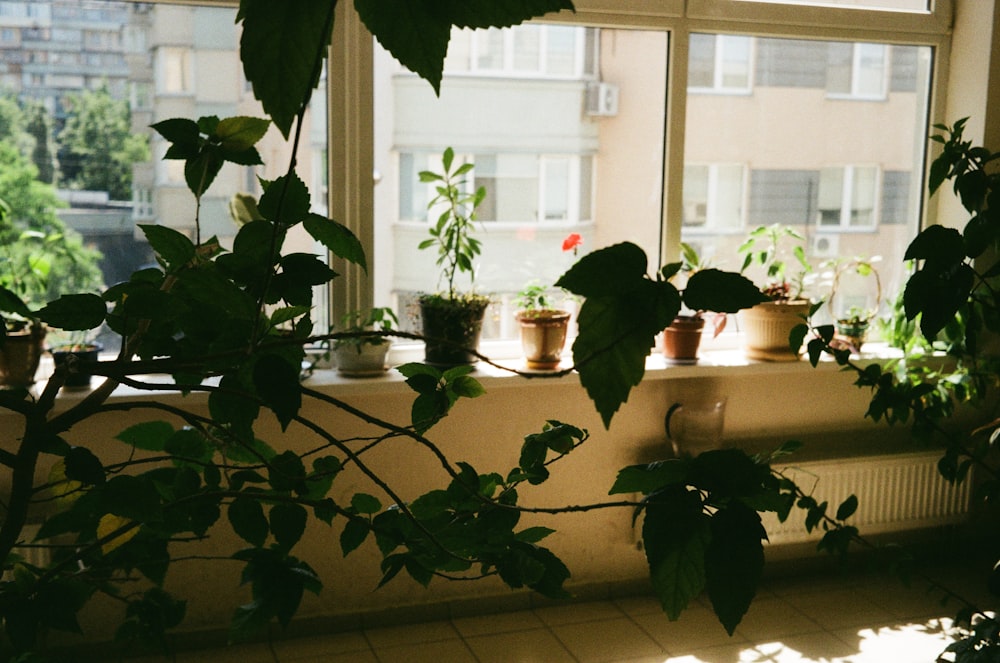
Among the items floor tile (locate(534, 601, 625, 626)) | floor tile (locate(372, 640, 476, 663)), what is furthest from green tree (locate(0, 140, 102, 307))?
floor tile (locate(534, 601, 625, 626))

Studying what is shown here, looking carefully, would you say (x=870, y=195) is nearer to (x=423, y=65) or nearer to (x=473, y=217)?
(x=473, y=217)

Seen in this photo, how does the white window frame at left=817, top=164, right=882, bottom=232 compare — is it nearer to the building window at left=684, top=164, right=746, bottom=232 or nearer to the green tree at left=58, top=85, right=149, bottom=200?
the building window at left=684, top=164, right=746, bottom=232

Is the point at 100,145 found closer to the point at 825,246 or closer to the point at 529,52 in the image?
the point at 529,52

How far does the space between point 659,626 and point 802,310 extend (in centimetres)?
122

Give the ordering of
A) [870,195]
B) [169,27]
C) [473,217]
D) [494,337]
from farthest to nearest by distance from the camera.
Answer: [870,195] < [494,337] < [473,217] < [169,27]

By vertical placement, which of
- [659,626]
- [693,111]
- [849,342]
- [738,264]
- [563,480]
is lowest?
[659,626]

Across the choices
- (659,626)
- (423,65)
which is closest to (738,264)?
(659,626)

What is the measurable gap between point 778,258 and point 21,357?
8.47 ft

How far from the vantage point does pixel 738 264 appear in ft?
12.4

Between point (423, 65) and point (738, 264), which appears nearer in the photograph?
point (423, 65)

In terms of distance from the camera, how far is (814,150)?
379cm

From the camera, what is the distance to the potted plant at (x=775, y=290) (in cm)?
357

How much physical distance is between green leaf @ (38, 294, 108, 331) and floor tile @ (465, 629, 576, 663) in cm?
255

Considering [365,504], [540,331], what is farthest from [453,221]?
[365,504]
